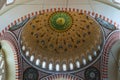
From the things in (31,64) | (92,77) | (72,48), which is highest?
(72,48)

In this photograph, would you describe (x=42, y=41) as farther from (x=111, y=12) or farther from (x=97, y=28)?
(x=111, y=12)

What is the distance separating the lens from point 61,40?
46.8 feet

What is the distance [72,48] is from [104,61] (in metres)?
2.40

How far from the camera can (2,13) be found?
28.1ft

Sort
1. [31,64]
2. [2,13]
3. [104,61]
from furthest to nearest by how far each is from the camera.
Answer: [31,64]
[104,61]
[2,13]

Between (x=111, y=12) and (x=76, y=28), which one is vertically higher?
(x=76, y=28)

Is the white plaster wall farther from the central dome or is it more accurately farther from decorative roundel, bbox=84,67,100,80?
decorative roundel, bbox=84,67,100,80

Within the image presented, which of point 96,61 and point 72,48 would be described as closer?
point 96,61

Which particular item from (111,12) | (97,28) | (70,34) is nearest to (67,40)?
(70,34)

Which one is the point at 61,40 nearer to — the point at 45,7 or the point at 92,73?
the point at 92,73

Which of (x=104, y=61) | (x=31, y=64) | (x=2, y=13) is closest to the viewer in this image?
(x=2, y=13)

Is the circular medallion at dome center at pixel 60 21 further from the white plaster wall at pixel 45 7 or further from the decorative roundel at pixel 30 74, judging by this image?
the white plaster wall at pixel 45 7

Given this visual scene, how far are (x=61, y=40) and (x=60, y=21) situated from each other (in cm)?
146

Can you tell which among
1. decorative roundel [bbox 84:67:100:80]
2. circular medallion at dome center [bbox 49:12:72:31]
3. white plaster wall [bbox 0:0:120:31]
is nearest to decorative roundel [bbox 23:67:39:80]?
circular medallion at dome center [bbox 49:12:72:31]
